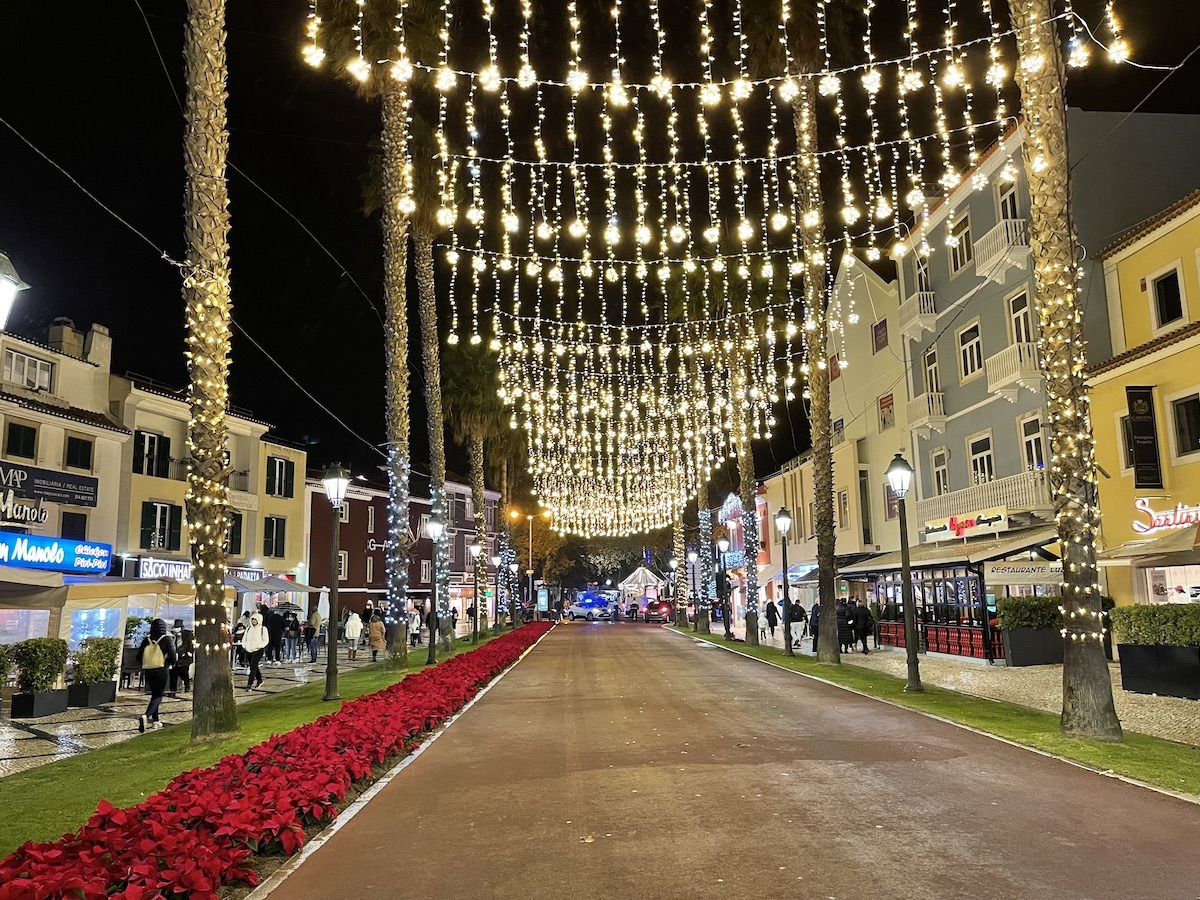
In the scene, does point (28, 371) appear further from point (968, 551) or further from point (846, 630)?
point (968, 551)

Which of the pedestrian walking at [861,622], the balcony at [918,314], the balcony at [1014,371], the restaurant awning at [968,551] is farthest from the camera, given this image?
the balcony at [918,314]

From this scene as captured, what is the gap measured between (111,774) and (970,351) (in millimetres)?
27605

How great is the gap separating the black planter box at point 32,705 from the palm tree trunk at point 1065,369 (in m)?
16.8

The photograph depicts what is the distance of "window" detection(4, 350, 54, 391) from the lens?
30.7 m

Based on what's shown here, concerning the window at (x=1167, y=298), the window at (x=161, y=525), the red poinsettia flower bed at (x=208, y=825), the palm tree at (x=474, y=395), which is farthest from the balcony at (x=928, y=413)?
the window at (x=161, y=525)

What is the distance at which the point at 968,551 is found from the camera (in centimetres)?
2548

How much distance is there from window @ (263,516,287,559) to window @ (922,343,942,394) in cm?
3123

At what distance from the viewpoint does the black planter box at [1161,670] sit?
585 inches

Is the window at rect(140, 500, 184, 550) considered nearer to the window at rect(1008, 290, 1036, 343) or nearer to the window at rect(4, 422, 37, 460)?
the window at rect(4, 422, 37, 460)

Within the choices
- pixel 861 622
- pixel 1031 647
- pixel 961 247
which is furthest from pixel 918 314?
pixel 1031 647

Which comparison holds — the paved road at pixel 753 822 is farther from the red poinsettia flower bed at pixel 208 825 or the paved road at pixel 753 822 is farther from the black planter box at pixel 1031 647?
the black planter box at pixel 1031 647

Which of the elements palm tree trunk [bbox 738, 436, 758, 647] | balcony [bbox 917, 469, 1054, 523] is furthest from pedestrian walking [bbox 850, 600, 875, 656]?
balcony [bbox 917, 469, 1054, 523]

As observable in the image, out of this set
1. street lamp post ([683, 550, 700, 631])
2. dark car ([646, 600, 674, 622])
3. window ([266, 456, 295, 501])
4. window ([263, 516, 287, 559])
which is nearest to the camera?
window ([263, 516, 287, 559])

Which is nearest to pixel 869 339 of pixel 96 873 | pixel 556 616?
pixel 96 873
